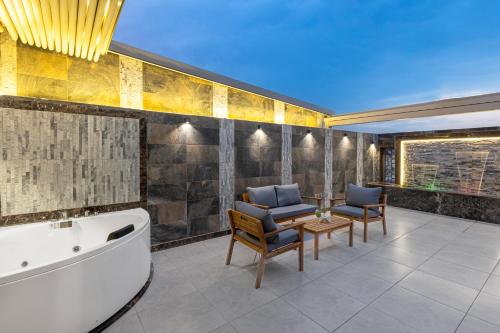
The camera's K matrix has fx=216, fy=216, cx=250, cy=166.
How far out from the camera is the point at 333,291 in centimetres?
254

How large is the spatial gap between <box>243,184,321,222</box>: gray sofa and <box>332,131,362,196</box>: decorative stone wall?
94.3 inches

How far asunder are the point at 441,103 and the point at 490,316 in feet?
15.5

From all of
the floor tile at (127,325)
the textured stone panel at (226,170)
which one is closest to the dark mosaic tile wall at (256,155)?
the textured stone panel at (226,170)

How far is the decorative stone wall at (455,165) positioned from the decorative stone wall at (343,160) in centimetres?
179

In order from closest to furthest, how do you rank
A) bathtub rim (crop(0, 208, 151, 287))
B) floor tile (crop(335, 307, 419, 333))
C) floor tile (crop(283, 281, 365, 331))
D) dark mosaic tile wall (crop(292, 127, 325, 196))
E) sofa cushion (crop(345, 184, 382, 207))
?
bathtub rim (crop(0, 208, 151, 287)), floor tile (crop(335, 307, 419, 333)), floor tile (crop(283, 281, 365, 331)), sofa cushion (crop(345, 184, 382, 207)), dark mosaic tile wall (crop(292, 127, 325, 196))

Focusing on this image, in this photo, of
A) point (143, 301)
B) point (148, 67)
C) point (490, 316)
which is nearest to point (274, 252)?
point (143, 301)

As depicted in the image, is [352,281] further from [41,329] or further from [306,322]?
[41,329]

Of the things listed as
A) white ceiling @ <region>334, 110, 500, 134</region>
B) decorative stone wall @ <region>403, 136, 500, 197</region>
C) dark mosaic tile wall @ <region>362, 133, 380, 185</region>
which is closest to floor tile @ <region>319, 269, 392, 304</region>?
white ceiling @ <region>334, 110, 500, 134</region>

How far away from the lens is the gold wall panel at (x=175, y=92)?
3992mm

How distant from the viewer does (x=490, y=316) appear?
213 centimetres

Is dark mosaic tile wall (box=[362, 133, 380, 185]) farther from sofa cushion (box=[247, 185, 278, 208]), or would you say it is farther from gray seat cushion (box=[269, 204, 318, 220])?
sofa cushion (box=[247, 185, 278, 208])

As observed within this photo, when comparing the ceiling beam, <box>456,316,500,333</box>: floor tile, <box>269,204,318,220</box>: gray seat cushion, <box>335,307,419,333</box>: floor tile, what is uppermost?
the ceiling beam

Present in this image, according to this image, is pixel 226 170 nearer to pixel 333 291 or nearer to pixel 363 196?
pixel 333 291

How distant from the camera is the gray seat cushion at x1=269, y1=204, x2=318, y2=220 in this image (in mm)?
4363
